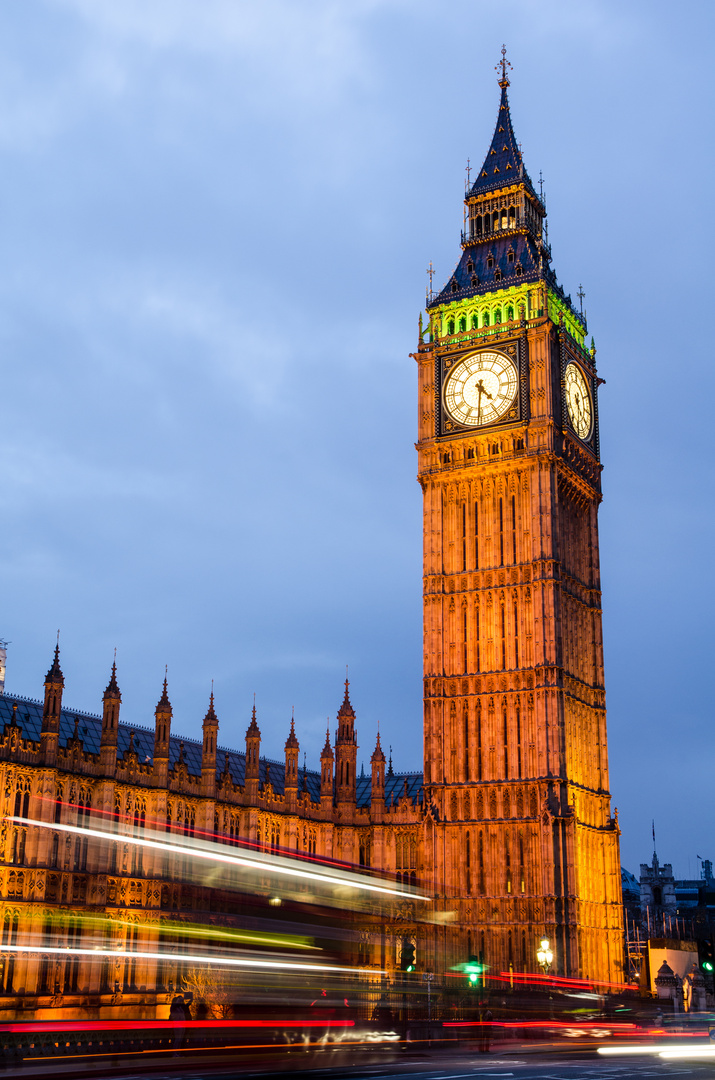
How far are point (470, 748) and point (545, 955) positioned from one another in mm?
15163

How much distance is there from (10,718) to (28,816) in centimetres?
608

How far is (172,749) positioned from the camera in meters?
75.7

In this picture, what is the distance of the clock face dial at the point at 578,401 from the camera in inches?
3297

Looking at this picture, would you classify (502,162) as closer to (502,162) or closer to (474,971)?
(502,162)

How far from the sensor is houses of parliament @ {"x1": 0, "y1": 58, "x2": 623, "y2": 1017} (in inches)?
2451

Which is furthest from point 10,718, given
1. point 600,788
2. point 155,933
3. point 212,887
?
point 600,788

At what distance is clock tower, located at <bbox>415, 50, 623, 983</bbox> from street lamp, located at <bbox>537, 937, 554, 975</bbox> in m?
0.78

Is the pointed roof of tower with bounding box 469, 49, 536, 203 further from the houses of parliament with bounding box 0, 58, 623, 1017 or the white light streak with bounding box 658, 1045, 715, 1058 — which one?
the white light streak with bounding box 658, 1045, 715, 1058

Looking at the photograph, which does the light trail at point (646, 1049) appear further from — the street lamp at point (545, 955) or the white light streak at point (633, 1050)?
the street lamp at point (545, 955)

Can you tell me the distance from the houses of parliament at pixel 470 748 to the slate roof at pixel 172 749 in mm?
218

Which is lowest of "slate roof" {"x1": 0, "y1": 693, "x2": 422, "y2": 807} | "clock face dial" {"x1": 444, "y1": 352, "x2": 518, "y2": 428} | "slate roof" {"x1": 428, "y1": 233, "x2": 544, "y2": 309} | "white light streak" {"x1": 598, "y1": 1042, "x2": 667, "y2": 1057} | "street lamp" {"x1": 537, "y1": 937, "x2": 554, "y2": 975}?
"white light streak" {"x1": 598, "y1": 1042, "x2": 667, "y2": 1057}

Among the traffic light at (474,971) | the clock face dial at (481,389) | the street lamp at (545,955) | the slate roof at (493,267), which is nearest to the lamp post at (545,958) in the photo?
the street lamp at (545,955)

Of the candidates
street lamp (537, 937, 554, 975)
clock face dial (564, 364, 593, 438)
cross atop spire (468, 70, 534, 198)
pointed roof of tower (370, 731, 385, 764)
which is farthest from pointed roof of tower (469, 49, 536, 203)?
street lamp (537, 937, 554, 975)

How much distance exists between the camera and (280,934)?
98.9 ft
